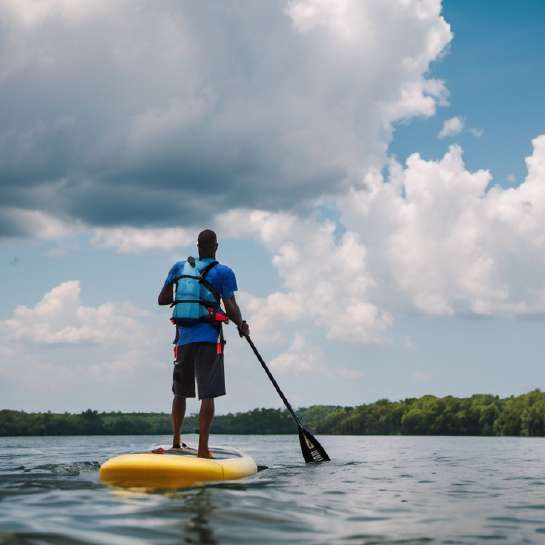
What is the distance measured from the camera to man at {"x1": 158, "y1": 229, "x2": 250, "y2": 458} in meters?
9.66

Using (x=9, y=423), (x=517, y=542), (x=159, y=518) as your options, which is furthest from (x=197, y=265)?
(x=9, y=423)

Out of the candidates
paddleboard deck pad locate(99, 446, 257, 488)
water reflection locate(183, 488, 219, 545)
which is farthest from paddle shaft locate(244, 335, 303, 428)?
water reflection locate(183, 488, 219, 545)

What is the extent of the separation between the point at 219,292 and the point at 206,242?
73 centimetres

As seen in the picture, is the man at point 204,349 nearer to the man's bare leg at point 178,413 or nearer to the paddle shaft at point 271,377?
the man's bare leg at point 178,413

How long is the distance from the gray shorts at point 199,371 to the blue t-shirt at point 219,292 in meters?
0.09

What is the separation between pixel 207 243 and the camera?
10086mm

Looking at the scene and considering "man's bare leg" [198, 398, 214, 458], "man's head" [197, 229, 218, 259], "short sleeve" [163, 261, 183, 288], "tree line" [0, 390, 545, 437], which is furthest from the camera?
"tree line" [0, 390, 545, 437]

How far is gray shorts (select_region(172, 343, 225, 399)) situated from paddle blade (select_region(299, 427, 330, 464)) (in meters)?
4.92

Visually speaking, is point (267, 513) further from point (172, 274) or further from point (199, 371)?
point (172, 274)

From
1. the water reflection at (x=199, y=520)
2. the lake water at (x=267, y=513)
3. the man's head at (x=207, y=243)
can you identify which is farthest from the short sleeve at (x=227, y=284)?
the water reflection at (x=199, y=520)

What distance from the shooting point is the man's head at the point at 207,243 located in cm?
1009

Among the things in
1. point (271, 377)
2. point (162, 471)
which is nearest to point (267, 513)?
point (162, 471)

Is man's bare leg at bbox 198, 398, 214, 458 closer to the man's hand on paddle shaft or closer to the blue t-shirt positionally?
the blue t-shirt

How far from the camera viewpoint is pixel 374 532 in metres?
6.04
